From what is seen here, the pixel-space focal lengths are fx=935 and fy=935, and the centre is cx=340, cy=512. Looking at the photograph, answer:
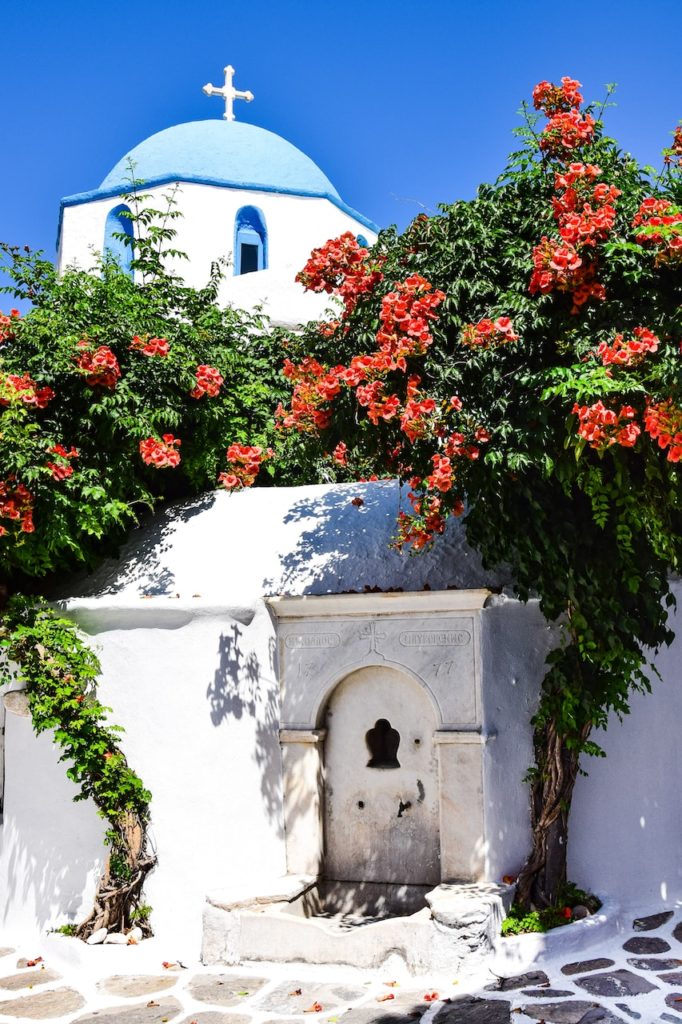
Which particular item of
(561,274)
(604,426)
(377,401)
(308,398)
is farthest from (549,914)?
(561,274)

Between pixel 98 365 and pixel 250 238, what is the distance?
7469 mm

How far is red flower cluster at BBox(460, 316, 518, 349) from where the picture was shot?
17.4ft

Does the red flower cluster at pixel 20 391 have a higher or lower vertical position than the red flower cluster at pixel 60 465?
higher

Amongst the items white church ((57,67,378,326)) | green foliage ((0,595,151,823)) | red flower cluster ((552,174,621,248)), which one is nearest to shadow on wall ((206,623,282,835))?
green foliage ((0,595,151,823))

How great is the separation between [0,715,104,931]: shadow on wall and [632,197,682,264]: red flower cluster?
5.34 meters

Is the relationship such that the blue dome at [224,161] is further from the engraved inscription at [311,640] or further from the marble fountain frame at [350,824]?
the marble fountain frame at [350,824]

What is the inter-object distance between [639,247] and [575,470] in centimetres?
128

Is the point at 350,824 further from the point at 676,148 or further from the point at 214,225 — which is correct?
the point at 214,225


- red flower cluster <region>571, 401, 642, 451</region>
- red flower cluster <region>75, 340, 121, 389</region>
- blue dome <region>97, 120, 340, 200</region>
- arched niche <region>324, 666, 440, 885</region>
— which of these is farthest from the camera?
blue dome <region>97, 120, 340, 200</region>

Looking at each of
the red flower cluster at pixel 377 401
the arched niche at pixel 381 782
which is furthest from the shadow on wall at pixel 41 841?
the red flower cluster at pixel 377 401

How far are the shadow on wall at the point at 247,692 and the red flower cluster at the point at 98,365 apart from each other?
2.19 metres

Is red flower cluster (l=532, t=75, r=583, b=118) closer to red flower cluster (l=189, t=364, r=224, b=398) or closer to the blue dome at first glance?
red flower cluster (l=189, t=364, r=224, b=398)

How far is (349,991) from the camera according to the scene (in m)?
5.54

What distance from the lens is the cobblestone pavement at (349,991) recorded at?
5.11 m
